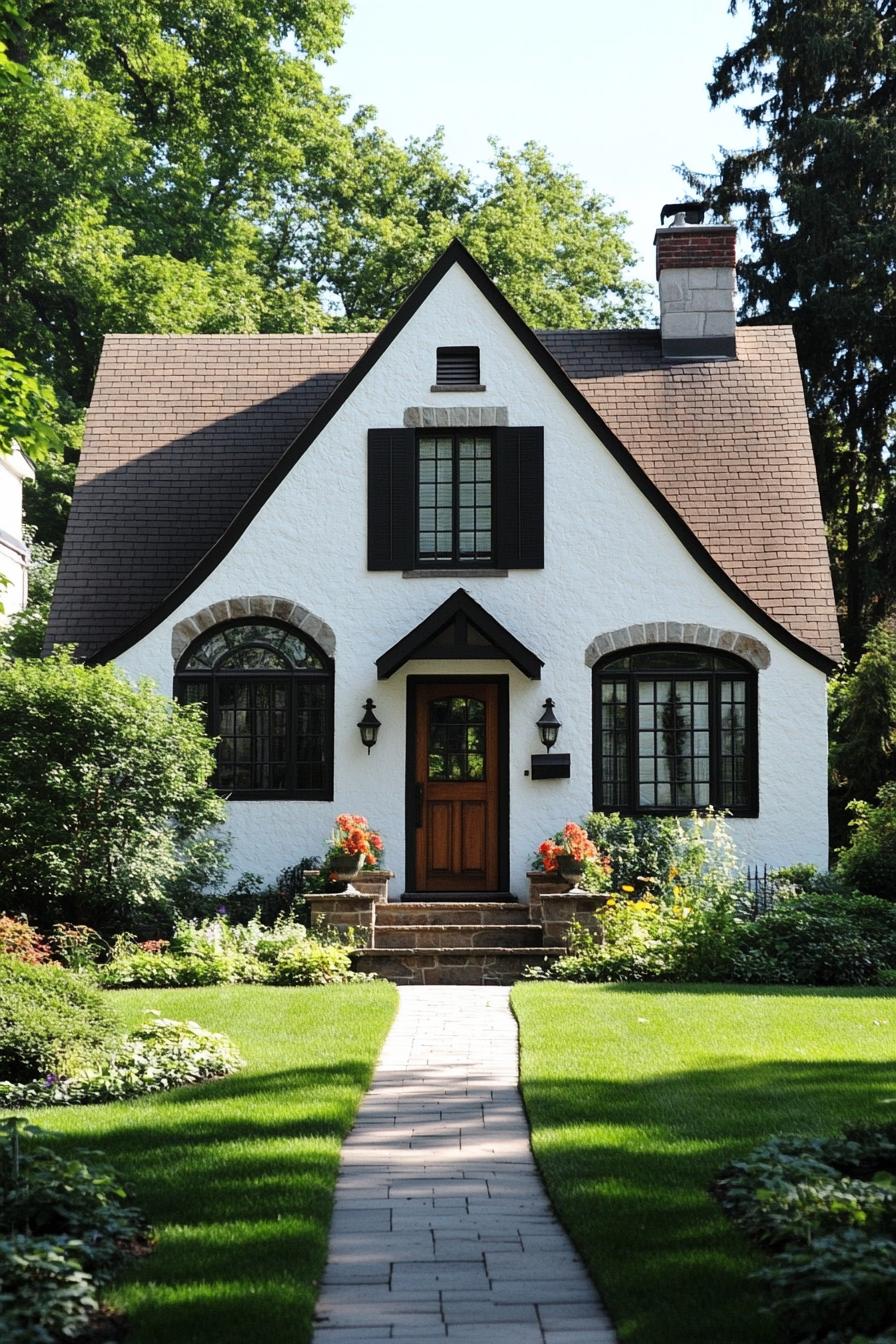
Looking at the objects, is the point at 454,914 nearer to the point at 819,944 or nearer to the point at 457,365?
the point at 819,944

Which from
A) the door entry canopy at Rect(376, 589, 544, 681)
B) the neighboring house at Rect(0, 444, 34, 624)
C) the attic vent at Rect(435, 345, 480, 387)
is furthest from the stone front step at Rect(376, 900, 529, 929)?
the neighboring house at Rect(0, 444, 34, 624)

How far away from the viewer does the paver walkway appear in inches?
192

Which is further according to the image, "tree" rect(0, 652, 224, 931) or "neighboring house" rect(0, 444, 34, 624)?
"neighboring house" rect(0, 444, 34, 624)

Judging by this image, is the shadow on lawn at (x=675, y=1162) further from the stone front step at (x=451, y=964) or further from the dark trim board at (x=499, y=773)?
the dark trim board at (x=499, y=773)

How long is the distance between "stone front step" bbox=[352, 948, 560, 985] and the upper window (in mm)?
4894

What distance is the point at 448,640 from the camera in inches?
655

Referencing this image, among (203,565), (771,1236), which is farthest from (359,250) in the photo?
(771,1236)

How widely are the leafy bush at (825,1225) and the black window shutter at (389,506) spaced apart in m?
11.2

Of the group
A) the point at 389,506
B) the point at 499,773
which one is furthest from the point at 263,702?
the point at 499,773

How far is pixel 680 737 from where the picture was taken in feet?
56.1

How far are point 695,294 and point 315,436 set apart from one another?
20.6 ft

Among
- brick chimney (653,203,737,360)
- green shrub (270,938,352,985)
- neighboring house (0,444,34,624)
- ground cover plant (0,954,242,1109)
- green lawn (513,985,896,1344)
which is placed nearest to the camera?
green lawn (513,985,896,1344)

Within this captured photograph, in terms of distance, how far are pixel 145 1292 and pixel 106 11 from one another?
94.4 feet

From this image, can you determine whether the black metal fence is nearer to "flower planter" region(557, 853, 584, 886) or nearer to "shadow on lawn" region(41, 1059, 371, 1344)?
"flower planter" region(557, 853, 584, 886)
